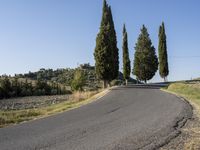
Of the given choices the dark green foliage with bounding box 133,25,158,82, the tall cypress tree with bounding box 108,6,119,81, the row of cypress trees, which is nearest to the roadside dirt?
the tall cypress tree with bounding box 108,6,119,81

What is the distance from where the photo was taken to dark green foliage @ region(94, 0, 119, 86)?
48188mm

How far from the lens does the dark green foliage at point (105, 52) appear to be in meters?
48.2

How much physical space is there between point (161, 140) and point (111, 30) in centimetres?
4009

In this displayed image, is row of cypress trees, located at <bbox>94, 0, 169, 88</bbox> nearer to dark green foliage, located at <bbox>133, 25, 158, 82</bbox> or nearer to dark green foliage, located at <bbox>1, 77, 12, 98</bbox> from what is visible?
dark green foliage, located at <bbox>133, 25, 158, 82</bbox>

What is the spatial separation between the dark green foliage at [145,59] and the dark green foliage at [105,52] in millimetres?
21022

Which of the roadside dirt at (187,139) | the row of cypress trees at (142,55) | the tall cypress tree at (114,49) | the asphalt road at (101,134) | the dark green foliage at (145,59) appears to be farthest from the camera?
the dark green foliage at (145,59)

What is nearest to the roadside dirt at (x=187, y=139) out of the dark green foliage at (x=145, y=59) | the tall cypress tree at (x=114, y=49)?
the tall cypress tree at (x=114, y=49)

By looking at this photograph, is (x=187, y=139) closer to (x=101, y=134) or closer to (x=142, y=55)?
(x=101, y=134)

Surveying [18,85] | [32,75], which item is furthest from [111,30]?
[32,75]

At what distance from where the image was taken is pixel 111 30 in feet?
165

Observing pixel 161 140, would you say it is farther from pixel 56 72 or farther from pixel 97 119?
pixel 56 72

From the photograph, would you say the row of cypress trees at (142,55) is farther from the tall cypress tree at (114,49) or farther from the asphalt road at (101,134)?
the asphalt road at (101,134)

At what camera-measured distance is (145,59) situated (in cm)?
7088

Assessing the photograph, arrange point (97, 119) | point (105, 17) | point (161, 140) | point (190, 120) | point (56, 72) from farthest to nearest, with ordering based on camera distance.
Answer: point (56, 72)
point (105, 17)
point (97, 119)
point (190, 120)
point (161, 140)
